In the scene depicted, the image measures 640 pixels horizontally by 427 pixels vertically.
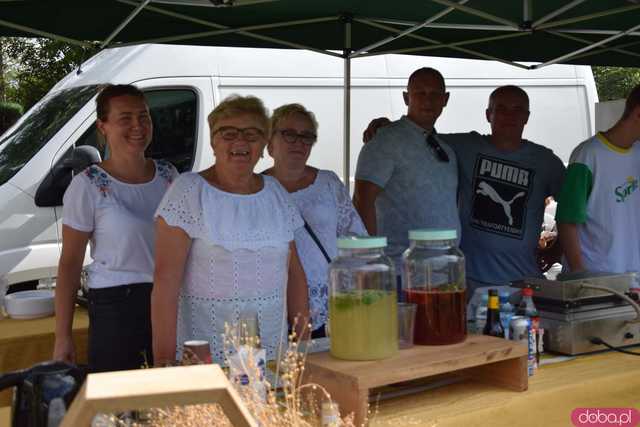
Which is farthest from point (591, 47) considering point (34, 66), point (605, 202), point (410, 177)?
point (34, 66)

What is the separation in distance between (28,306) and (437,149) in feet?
6.25

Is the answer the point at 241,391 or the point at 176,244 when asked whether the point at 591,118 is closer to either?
the point at 176,244

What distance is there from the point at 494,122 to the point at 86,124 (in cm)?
252

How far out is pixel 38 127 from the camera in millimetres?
4941

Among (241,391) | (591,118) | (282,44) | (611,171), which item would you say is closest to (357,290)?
(241,391)

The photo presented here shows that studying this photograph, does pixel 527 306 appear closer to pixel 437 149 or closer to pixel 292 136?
pixel 292 136

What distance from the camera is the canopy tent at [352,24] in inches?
135

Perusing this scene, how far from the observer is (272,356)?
2.37 m

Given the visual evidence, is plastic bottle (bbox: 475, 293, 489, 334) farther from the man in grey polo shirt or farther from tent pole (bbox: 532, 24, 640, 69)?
tent pole (bbox: 532, 24, 640, 69)

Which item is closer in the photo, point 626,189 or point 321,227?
point 321,227

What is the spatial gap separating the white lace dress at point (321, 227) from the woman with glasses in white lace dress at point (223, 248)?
1.30ft

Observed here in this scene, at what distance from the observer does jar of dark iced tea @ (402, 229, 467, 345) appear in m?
→ 2.01

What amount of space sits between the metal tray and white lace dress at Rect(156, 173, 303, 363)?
2.74ft

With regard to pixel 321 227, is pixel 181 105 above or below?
above
